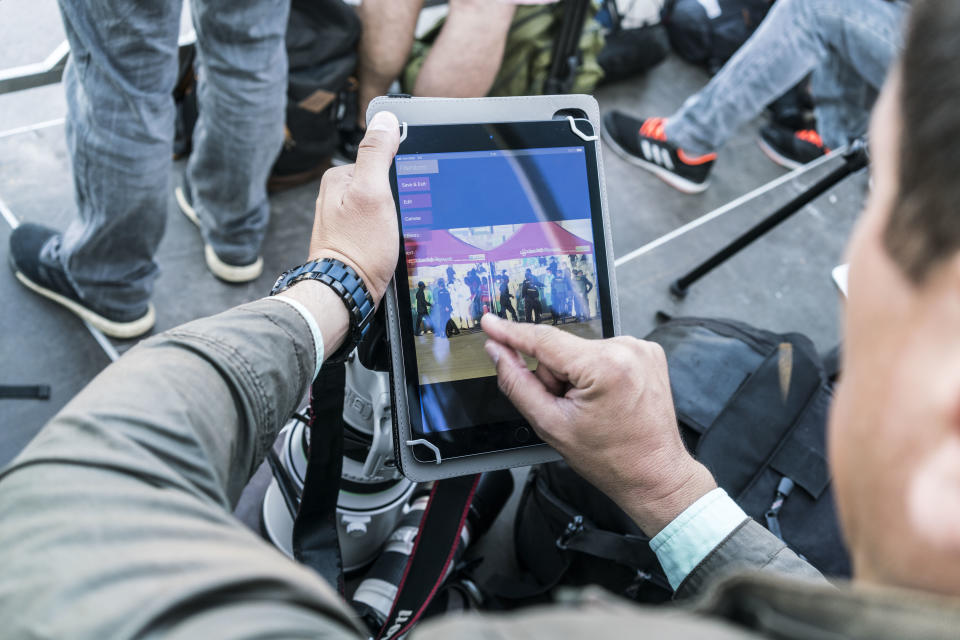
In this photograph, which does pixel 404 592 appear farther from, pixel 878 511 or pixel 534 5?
pixel 534 5

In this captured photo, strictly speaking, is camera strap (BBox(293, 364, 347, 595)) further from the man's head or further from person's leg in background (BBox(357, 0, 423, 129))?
person's leg in background (BBox(357, 0, 423, 129))

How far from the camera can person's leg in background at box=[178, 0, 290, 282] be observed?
1.38 m

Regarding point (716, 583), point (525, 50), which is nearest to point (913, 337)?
point (716, 583)

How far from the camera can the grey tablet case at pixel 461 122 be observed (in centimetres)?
90

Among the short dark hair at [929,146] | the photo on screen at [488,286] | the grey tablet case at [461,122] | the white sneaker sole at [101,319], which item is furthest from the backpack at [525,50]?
the short dark hair at [929,146]

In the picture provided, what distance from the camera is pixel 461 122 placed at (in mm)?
942

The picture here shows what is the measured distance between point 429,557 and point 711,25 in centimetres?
232

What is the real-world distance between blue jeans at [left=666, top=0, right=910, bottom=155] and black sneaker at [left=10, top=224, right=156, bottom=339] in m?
1.61

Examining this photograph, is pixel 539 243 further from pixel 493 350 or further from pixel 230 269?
pixel 230 269

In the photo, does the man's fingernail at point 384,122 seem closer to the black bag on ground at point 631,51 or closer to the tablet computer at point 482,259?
the tablet computer at point 482,259

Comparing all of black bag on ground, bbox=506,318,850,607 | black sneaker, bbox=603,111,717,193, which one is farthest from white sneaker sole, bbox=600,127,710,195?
black bag on ground, bbox=506,318,850,607

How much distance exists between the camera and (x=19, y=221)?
65.6 inches

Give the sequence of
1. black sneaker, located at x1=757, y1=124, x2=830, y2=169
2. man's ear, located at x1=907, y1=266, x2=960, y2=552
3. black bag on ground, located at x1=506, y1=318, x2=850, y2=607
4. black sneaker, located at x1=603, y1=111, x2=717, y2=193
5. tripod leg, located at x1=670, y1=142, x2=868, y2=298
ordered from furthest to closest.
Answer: black sneaker, located at x1=757, y1=124, x2=830, y2=169, black sneaker, located at x1=603, y1=111, x2=717, y2=193, tripod leg, located at x1=670, y1=142, x2=868, y2=298, black bag on ground, located at x1=506, y1=318, x2=850, y2=607, man's ear, located at x1=907, y1=266, x2=960, y2=552

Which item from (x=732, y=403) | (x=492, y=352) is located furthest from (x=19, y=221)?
(x=732, y=403)
